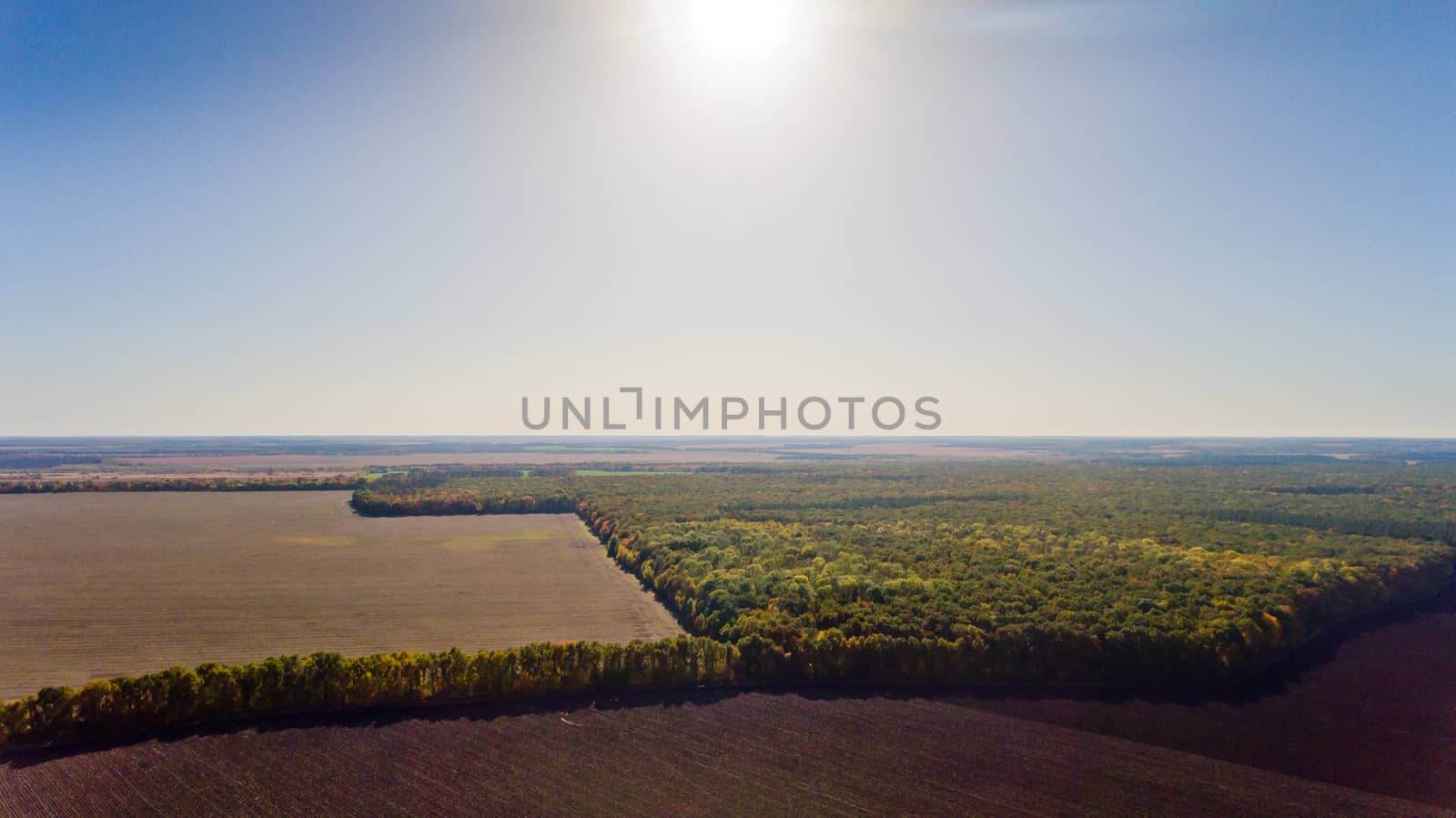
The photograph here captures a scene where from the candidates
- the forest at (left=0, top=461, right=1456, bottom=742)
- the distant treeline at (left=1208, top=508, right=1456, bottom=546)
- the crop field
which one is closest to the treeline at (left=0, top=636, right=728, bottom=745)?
the forest at (left=0, top=461, right=1456, bottom=742)

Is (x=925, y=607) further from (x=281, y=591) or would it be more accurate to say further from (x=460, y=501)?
(x=460, y=501)

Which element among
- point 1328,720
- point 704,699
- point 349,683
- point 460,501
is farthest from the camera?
point 460,501

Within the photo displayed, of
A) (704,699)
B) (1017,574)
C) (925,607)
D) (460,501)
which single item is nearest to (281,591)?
(704,699)

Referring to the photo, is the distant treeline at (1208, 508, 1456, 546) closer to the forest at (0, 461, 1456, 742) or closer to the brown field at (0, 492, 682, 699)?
the forest at (0, 461, 1456, 742)

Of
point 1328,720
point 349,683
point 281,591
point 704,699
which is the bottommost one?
point 1328,720

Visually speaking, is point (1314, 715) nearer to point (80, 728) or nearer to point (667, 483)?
point (80, 728)

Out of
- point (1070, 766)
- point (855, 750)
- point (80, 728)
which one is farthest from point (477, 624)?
point (1070, 766)

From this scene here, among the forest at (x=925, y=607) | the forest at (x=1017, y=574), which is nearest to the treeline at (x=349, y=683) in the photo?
the forest at (x=925, y=607)

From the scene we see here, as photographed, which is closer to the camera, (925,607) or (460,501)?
(925,607)

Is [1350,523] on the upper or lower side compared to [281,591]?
upper
